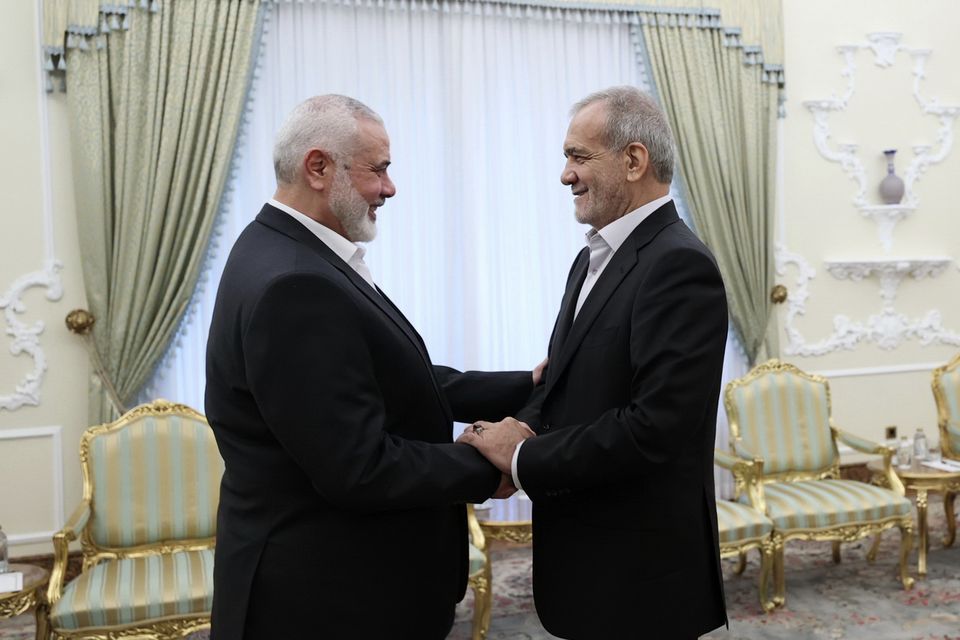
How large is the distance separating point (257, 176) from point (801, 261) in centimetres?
339

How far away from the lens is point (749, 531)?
4242 mm

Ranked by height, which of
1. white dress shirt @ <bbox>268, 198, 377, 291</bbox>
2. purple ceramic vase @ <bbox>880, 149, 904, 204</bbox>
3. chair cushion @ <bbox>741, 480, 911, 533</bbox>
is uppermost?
purple ceramic vase @ <bbox>880, 149, 904, 204</bbox>

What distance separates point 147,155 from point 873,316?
455 cm

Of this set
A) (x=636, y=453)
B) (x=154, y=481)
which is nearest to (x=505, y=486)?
(x=636, y=453)

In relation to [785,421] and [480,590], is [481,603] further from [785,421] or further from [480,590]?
[785,421]

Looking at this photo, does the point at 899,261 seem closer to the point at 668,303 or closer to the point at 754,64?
the point at 754,64

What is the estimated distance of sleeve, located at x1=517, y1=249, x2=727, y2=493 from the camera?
75.7 inches

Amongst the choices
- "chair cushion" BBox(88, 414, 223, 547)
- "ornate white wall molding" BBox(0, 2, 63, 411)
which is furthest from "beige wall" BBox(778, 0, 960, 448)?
"ornate white wall molding" BBox(0, 2, 63, 411)

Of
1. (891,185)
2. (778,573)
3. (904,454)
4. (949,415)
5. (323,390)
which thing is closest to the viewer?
(323,390)

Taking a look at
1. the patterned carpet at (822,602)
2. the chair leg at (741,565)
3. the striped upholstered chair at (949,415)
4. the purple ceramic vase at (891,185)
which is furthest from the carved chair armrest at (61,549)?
the purple ceramic vase at (891,185)

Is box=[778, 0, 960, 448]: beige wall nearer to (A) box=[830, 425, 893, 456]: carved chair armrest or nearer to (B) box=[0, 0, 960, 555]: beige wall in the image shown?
(B) box=[0, 0, 960, 555]: beige wall

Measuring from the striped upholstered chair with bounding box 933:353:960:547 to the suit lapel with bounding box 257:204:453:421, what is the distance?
4263 millimetres

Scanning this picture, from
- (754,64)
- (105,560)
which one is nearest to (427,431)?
(105,560)

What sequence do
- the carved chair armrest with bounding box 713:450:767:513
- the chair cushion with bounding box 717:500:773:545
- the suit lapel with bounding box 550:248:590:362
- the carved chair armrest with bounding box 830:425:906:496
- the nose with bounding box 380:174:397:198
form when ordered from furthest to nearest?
the carved chair armrest with bounding box 830:425:906:496 → the carved chair armrest with bounding box 713:450:767:513 → the chair cushion with bounding box 717:500:773:545 → the suit lapel with bounding box 550:248:590:362 → the nose with bounding box 380:174:397:198
